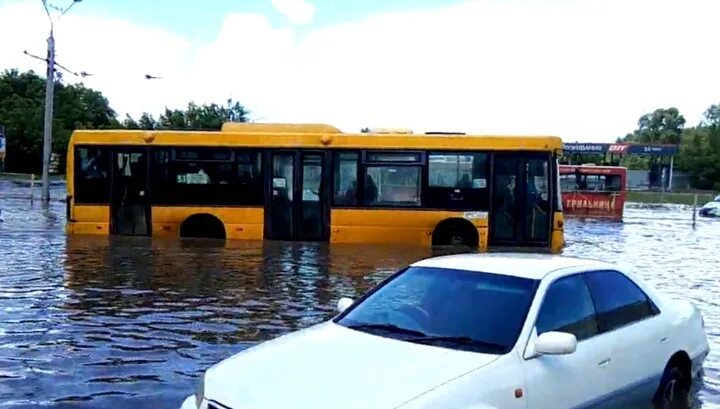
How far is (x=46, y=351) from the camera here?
25.8 feet

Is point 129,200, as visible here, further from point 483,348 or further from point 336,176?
point 483,348

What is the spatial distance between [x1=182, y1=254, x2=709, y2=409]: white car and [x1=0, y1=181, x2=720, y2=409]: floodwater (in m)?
1.31

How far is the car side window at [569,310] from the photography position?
202 inches

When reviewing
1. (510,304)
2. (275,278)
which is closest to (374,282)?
(275,278)

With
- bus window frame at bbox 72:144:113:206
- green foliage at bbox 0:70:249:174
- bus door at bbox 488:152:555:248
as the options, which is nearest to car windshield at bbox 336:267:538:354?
bus door at bbox 488:152:555:248

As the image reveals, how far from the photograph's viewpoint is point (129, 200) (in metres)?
18.7

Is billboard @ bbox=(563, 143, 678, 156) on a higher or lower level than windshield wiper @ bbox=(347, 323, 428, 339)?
higher

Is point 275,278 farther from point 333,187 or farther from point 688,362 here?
point 688,362

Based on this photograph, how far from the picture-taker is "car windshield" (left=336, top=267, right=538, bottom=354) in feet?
16.0

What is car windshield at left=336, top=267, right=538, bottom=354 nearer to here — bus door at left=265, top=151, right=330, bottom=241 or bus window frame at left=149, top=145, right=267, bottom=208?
bus door at left=265, top=151, right=330, bottom=241

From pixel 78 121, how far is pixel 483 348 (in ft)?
300

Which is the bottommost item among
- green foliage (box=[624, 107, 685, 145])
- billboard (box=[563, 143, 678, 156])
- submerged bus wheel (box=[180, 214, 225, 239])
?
submerged bus wheel (box=[180, 214, 225, 239])

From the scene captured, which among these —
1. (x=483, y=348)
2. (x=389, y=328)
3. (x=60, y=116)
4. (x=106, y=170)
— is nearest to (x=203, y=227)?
(x=106, y=170)

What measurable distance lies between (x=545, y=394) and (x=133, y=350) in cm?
476
